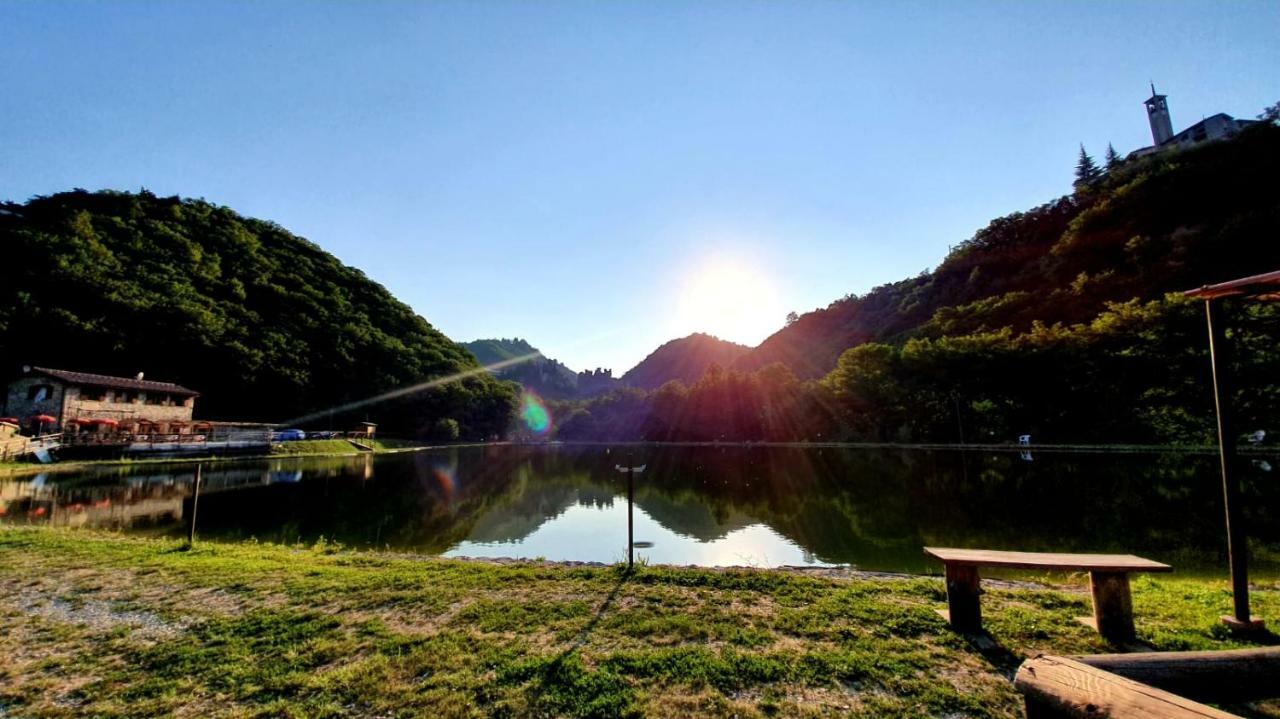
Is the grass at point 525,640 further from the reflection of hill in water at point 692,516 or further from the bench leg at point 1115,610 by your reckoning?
the reflection of hill in water at point 692,516

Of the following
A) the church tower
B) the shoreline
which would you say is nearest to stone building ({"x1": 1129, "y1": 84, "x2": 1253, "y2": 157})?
the church tower

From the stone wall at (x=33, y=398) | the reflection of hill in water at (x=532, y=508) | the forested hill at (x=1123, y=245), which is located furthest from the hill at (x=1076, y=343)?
the stone wall at (x=33, y=398)

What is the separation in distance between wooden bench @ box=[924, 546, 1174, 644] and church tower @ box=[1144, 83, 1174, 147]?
137722 millimetres

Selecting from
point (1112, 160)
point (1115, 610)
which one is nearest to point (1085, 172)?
point (1112, 160)

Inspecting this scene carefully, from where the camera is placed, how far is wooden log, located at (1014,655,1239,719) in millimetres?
1642

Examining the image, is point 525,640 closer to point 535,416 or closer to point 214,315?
point 214,315

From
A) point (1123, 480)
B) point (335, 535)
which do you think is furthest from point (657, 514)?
point (1123, 480)

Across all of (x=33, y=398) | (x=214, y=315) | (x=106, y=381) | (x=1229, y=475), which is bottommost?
(x=1229, y=475)

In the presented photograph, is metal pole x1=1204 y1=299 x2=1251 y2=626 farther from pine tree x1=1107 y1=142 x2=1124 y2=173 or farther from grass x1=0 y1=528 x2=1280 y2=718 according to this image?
pine tree x1=1107 y1=142 x2=1124 y2=173

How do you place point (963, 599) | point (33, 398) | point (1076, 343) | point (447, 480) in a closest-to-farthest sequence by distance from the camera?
point (963, 599) < point (447, 480) < point (33, 398) < point (1076, 343)

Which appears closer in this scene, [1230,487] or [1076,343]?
[1230,487]

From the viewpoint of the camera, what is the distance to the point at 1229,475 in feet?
16.6

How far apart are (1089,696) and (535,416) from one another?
Answer: 12585cm

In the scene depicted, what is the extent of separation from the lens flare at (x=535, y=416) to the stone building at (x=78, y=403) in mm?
78574
